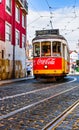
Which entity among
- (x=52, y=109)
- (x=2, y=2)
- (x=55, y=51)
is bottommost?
(x=52, y=109)

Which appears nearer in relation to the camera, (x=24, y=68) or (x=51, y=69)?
(x=51, y=69)

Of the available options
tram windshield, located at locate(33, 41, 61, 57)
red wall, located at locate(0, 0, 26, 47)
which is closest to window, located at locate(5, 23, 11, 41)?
red wall, located at locate(0, 0, 26, 47)

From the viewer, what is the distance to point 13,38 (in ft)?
136

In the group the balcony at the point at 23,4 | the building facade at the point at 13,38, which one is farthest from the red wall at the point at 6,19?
the balcony at the point at 23,4

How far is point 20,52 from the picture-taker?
149 ft

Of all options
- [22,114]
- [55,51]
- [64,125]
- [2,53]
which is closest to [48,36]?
[55,51]

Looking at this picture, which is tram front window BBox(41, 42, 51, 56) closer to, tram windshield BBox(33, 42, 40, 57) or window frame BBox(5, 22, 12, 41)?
tram windshield BBox(33, 42, 40, 57)

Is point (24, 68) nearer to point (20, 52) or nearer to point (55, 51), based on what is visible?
point (20, 52)

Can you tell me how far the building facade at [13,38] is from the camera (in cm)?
3700

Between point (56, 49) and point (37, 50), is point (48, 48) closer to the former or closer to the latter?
point (56, 49)

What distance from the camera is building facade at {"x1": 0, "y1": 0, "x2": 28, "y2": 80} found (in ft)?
121

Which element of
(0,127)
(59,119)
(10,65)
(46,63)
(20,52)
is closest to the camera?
(0,127)

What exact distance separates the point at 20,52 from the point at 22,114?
34.9m

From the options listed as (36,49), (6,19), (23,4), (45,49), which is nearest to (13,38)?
(6,19)
